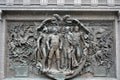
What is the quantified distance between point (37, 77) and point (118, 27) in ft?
8.91

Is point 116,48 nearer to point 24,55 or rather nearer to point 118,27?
point 118,27

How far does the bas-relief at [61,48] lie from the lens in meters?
9.62

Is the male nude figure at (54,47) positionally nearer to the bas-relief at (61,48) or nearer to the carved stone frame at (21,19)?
the bas-relief at (61,48)

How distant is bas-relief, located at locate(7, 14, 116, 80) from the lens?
962 centimetres

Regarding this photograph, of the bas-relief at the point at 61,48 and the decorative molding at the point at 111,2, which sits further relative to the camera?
the decorative molding at the point at 111,2

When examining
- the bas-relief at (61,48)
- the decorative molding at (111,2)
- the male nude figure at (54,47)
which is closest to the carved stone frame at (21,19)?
the bas-relief at (61,48)

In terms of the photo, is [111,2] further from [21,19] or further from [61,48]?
[21,19]

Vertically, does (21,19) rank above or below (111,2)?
below

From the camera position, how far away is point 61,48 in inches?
379

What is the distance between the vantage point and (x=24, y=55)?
9.77 m

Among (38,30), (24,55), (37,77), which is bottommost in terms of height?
(37,77)

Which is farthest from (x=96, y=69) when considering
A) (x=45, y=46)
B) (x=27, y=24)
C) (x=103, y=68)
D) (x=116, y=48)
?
(x=27, y=24)

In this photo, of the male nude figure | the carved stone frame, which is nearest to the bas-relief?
the male nude figure

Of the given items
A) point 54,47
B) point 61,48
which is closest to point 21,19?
point 54,47
